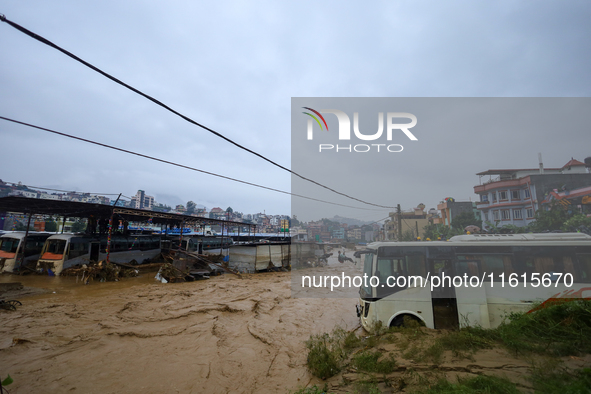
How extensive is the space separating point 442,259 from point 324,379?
4.48 metres

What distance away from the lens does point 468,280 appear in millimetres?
6863

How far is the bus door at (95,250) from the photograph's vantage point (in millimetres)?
18766

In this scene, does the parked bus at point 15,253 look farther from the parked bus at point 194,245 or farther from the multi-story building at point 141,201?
the multi-story building at point 141,201

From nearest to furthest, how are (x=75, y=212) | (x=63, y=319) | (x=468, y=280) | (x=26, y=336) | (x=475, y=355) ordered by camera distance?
1. (x=475, y=355)
2. (x=468, y=280)
3. (x=26, y=336)
4. (x=63, y=319)
5. (x=75, y=212)

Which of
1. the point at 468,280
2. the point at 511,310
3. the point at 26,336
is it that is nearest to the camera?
the point at 511,310

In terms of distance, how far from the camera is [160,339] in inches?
305

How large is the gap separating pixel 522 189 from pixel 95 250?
4231cm

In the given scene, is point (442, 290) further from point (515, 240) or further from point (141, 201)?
point (141, 201)

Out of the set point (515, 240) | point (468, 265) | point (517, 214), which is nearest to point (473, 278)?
point (468, 265)

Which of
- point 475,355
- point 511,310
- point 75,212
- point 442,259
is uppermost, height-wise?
point 75,212

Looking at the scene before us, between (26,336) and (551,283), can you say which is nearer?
(551,283)

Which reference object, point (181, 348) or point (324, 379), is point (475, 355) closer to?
point (324, 379)

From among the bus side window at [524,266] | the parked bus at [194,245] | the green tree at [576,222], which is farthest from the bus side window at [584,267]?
the parked bus at [194,245]

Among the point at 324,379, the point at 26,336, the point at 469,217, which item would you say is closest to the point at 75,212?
the point at 26,336
